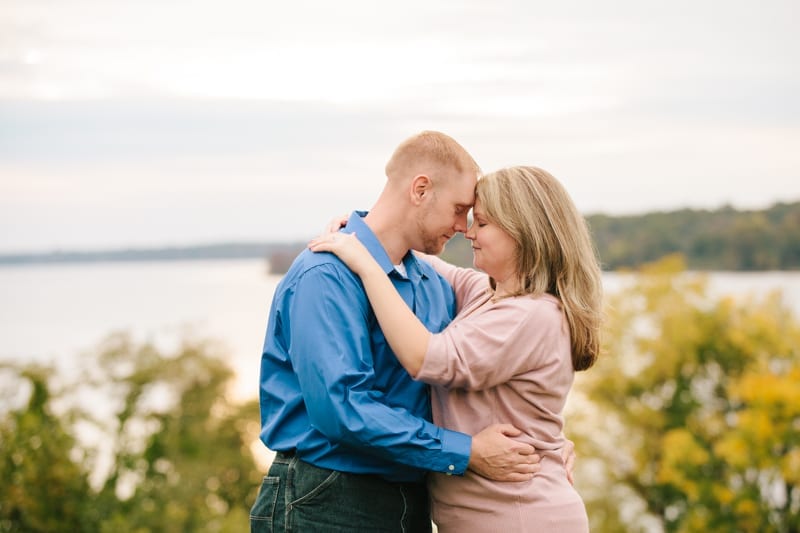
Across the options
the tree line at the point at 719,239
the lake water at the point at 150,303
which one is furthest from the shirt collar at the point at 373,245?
the tree line at the point at 719,239

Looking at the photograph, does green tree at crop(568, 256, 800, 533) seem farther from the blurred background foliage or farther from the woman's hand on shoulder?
the woman's hand on shoulder

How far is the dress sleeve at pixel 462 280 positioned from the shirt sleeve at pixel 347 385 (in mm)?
878

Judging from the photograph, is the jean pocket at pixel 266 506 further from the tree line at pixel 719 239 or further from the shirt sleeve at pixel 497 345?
the tree line at pixel 719 239

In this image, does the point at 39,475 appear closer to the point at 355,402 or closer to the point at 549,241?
the point at 355,402

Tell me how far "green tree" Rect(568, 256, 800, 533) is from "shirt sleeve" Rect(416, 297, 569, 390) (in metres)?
23.6

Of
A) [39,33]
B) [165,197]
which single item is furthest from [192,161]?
[39,33]

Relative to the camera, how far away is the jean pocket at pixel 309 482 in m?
3.48

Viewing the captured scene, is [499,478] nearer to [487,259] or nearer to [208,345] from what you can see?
[487,259]

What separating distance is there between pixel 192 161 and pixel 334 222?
62.5 meters

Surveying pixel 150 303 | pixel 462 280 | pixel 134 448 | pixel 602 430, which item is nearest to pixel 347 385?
pixel 462 280

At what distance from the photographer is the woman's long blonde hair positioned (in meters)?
3.54

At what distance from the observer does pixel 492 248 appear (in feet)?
11.8

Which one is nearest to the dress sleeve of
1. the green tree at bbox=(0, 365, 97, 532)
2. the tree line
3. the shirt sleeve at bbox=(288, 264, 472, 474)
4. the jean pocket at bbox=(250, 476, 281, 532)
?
the shirt sleeve at bbox=(288, 264, 472, 474)

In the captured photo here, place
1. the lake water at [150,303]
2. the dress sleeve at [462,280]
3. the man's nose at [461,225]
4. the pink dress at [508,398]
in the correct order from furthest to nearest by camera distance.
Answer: the lake water at [150,303], the dress sleeve at [462,280], the man's nose at [461,225], the pink dress at [508,398]
